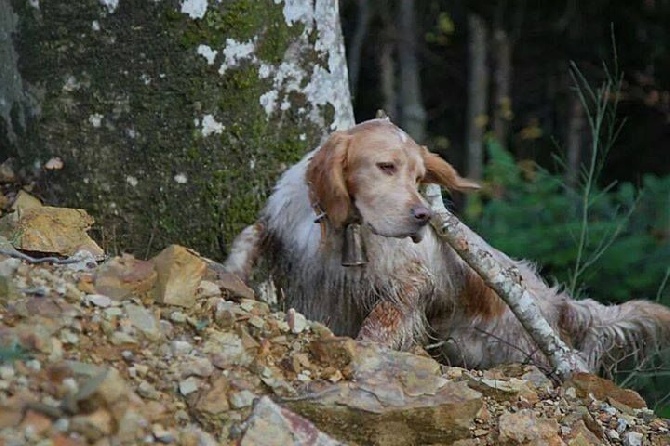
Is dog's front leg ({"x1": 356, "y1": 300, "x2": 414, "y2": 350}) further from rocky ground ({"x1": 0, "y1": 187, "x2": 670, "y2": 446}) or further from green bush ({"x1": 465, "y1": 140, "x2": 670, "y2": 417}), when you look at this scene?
green bush ({"x1": 465, "y1": 140, "x2": 670, "y2": 417})

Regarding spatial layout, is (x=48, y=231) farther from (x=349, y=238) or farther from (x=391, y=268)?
(x=391, y=268)

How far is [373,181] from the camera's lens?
16.4ft

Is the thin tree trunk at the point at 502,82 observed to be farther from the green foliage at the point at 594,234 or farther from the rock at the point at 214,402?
the rock at the point at 214,402

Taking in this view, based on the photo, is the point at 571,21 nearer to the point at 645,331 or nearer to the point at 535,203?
the point at 535,203

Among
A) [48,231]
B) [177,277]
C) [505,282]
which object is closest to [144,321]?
[177,277]

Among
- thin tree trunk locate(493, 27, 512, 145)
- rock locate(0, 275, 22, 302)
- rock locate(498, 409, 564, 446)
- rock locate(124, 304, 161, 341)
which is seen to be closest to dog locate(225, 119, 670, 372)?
rock locate(498, 409, 564, 446)

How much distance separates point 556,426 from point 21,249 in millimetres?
2105

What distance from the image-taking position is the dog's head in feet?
16.1

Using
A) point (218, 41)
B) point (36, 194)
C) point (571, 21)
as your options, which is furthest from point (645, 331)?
point (571, 21)

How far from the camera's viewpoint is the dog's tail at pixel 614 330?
20.3 feet

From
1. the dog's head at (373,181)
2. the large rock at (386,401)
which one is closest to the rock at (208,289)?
the large rock at (386,401)

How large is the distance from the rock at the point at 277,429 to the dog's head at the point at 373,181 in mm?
1143

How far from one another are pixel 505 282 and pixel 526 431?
1126 millimetres

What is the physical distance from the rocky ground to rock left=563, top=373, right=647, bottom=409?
193 millimetres
